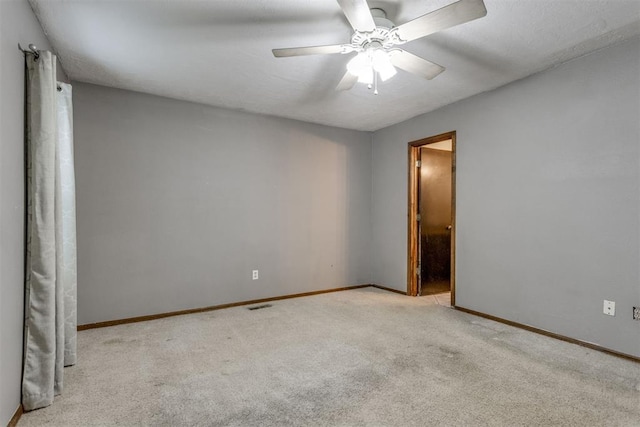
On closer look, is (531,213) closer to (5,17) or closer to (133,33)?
(133,33)

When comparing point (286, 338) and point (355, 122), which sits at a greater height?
point (355, 122)

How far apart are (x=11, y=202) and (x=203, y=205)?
2.15 metres

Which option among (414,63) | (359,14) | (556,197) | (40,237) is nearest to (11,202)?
(40,237)

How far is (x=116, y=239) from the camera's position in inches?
133

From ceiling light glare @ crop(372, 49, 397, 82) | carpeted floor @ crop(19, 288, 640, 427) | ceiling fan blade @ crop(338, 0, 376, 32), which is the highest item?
ceiling fan blade @ crop(338, 0, 376, 32)

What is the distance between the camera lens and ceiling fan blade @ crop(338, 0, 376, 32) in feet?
5.63

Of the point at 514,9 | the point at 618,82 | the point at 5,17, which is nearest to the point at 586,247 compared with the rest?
the point at 618,82

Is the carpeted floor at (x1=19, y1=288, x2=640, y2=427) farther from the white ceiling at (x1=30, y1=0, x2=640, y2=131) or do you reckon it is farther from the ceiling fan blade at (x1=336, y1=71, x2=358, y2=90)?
the white ceiling at (x1=30, y1=0, x2=640, y2=131)

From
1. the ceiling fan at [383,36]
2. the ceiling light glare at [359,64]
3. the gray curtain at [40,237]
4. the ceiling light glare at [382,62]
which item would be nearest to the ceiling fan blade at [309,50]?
the ceiling fan at [383,36]

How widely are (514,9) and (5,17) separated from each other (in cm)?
280

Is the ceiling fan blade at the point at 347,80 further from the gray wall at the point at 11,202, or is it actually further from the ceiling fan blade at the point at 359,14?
the gray wall at the point at 11,202

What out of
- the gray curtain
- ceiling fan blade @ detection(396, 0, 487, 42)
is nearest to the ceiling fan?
ceiling fan blade @ detection(396, 0, 487, 42)

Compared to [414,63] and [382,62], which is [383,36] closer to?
[382,62]

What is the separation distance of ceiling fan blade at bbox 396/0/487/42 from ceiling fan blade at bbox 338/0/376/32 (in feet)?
0.59
